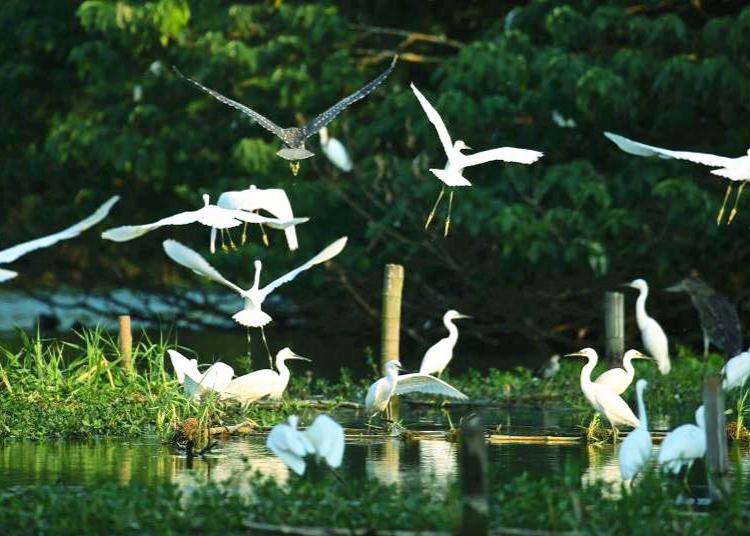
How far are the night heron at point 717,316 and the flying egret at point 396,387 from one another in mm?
5754

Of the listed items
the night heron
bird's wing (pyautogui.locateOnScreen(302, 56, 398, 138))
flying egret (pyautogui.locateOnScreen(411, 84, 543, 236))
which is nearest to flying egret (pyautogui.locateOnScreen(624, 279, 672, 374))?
the night heron

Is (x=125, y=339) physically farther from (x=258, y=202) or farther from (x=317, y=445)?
(x=317, y=445)

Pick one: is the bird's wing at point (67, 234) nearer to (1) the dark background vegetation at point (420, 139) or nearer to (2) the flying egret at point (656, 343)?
(2) the flying egret at point (656, 343)

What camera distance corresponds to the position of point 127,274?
860 inches

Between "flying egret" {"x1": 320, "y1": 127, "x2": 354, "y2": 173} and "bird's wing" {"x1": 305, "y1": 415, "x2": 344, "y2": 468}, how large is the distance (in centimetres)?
1096

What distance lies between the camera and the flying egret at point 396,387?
10.6 meters

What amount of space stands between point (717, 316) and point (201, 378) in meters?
7.21

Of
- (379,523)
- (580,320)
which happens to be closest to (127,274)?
(580,320)

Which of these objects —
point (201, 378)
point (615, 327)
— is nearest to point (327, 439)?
point (201, 378)

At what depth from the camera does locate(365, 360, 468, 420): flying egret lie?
1059 cm

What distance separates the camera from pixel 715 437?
7633 millimetres

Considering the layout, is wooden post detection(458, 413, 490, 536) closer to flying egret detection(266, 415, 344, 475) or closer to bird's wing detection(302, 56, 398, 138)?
flying egret detection(266, 415, 344, 475)

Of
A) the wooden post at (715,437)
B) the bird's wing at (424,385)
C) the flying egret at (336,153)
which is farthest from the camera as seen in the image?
the flying egret at (336,153)

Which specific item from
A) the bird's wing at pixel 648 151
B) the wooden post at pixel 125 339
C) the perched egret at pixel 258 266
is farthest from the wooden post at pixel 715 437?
the wooden post at pixel 125 339
